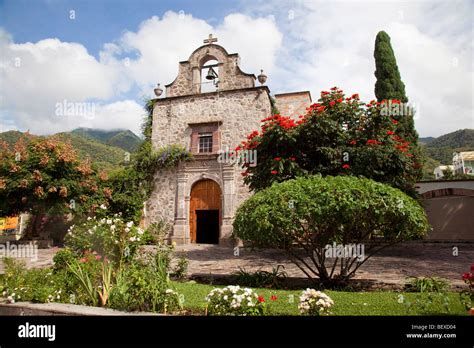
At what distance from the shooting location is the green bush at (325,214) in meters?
5.05

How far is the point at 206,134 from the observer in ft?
51.2

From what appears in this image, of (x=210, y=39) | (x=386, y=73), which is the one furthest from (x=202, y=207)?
(x=386, y=73)

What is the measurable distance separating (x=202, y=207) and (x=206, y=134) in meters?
3.69

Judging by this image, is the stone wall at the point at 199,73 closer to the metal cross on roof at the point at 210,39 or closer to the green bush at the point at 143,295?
the metal cross on roof at the point at 210,39

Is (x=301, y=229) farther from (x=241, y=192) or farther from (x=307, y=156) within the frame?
(x=241, y=192)

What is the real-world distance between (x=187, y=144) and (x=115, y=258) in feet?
35.9

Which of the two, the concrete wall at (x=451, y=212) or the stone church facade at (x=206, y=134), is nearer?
the concrete wall at (x=451, y=212)

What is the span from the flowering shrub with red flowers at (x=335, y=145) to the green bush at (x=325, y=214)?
142 inches

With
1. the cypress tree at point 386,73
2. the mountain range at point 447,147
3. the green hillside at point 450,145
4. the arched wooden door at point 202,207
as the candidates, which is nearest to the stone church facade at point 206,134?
the arched wooden door at point 202,207

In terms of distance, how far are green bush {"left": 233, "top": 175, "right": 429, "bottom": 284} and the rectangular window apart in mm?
10122

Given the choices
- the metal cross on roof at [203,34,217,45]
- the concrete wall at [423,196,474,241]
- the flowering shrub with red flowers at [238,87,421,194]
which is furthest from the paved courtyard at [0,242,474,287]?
the metal cross on roof at [203,34,217,45]

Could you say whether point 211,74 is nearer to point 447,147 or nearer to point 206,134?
point 206,134

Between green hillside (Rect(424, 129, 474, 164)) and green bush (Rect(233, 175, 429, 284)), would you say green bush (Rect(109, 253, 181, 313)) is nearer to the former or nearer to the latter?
green bush (Rect(233, 175, 429, 284))

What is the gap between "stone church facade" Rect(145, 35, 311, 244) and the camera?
14820mm
